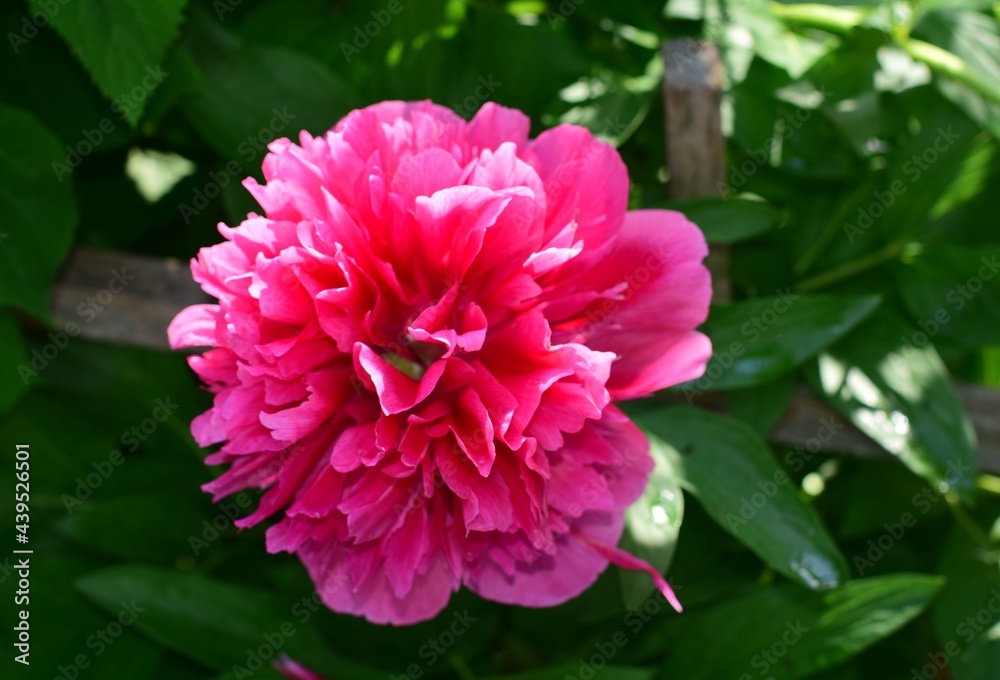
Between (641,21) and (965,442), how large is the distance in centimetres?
50

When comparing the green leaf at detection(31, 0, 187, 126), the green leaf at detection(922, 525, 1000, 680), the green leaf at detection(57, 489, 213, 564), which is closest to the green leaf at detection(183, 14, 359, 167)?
the green leaf at detection(31, 0, 187, 126)

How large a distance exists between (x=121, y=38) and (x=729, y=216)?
1.66 feet

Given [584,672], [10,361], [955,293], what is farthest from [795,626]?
[10,361]

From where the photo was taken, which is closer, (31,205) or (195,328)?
(195,328)

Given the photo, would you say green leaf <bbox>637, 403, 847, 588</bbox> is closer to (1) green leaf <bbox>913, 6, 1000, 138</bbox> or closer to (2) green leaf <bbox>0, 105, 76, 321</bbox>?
(1) green leaf <bbox>913, 6, 1000, 138</bbox>

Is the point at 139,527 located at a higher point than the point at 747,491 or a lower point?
lower

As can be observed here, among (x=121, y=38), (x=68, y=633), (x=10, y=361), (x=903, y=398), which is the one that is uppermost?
(x=121, y=38)

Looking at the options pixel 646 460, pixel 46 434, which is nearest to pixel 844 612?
pixel 646 460

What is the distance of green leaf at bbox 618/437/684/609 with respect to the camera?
2.14 ft

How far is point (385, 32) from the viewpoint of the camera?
83 cm

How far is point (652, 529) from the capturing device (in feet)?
2.21

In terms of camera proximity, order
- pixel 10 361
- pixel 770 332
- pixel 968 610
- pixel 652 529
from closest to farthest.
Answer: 1. pixel 652 529
2. pixel 770 332
3. pixel 10 361
4. pixel 968 610

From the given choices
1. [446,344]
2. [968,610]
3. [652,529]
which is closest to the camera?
[446,344]

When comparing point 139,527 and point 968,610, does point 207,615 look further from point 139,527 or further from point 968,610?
point 968,610
